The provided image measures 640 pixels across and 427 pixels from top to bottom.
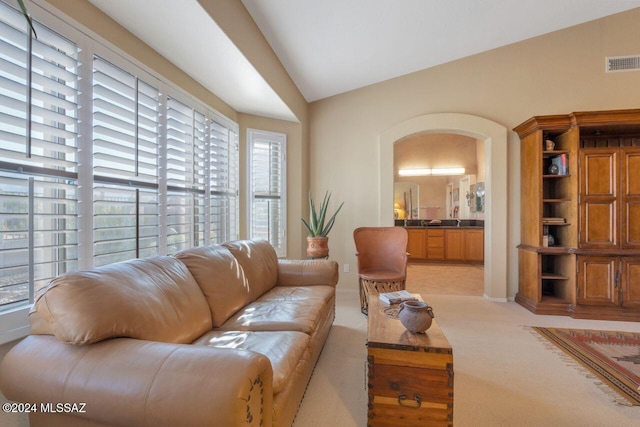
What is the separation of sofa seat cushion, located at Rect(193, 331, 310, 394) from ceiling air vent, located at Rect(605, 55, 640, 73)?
488cm

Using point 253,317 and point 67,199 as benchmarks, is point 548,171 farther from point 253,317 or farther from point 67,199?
point 67,199


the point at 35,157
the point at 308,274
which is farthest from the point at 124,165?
the point at 308,274

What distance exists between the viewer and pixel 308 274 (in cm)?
285

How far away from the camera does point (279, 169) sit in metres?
4.04

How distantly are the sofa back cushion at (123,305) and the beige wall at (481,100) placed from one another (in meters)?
2.94

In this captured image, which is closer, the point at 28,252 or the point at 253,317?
the point at 28,252

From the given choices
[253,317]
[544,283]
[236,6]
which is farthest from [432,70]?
[253,317]

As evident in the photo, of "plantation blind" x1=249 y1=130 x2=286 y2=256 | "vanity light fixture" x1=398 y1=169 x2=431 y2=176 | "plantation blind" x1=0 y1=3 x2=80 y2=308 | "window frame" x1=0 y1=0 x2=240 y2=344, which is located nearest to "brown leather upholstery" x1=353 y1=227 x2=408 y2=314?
"plantation blind" x1=249 y1=130 x2=286 y2=256

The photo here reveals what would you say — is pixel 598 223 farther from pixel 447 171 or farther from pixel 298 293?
pixel 447 171

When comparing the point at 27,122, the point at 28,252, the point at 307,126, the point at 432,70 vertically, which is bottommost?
the point at 28,252

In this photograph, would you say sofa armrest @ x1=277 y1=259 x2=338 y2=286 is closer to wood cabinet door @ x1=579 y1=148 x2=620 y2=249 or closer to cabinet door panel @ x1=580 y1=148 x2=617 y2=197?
wood cabinet door @ x1=579 y1=148 x2=620 y2=249

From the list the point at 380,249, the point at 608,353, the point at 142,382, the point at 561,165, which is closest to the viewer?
the point at 142,382

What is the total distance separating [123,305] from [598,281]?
14.4 feet

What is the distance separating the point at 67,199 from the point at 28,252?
1.05 feet
